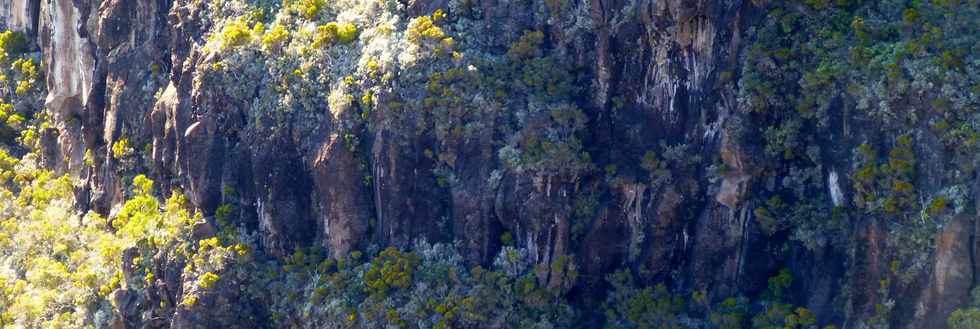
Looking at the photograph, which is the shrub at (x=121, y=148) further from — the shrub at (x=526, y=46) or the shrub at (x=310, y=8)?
the shrub at (x=526, y=46)

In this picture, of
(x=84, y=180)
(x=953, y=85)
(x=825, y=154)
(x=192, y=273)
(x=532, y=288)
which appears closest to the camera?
(x=953, y=85)

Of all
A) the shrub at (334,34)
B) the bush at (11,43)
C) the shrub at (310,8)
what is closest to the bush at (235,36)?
the shrub at (310,8)

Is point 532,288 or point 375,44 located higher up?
point 375,44

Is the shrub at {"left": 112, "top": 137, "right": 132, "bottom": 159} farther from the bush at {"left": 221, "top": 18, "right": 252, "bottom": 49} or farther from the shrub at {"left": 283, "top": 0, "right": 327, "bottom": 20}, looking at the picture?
the shrub at {"left": 283, "top": 0, "right": 327, "bottom": 20}

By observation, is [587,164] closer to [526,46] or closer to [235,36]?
[526,46]

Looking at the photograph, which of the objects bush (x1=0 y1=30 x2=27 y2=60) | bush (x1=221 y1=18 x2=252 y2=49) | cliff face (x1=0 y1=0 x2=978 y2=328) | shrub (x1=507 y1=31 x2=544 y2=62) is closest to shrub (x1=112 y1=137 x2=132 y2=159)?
cliff face (x1=0 y1=0 x2=978 y2=328)

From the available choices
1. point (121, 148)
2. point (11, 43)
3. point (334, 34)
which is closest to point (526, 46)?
point (334, 34)

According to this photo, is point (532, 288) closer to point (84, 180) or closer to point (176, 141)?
point (176, 141)

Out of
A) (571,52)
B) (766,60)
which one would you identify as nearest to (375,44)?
(571,52)
